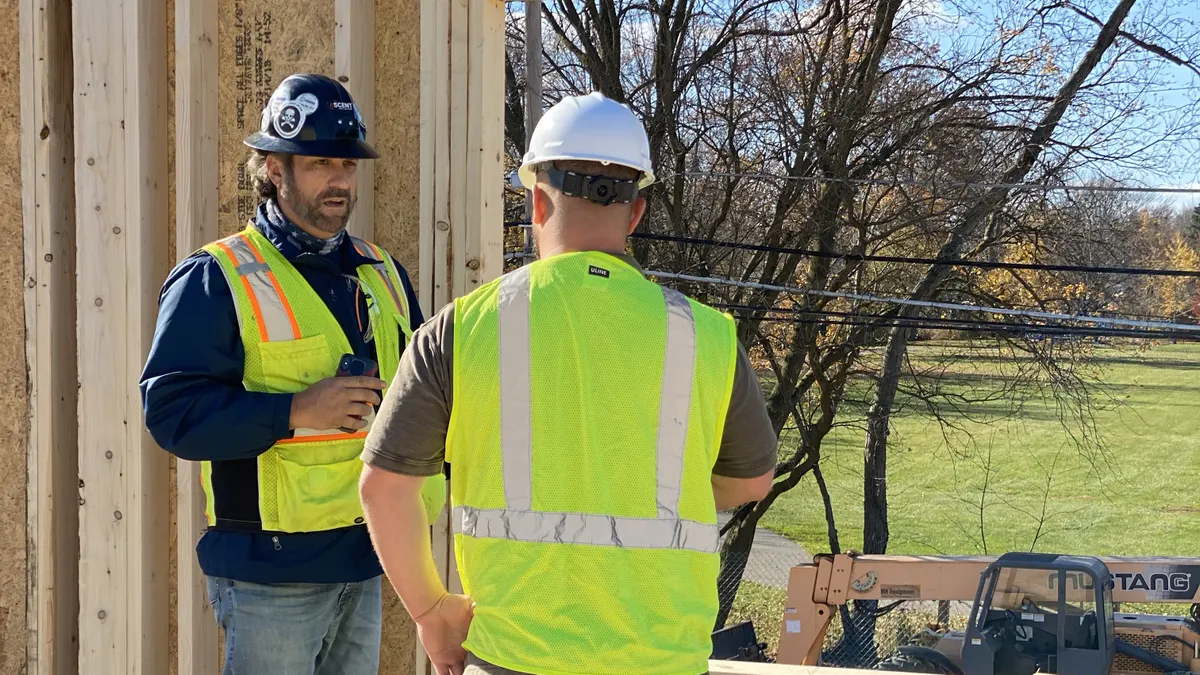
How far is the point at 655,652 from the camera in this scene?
1.77 m

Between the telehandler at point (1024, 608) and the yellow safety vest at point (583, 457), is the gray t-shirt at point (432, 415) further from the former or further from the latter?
the telehandler at point (1024, 608)

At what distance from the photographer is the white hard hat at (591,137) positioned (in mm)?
1874

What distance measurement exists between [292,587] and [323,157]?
1048 mm

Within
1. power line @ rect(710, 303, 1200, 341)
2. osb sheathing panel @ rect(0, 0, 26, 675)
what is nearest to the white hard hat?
osb sheathing panel @ rect(0, 0, 26, 675)

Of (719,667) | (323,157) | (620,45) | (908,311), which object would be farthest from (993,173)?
(323,157)

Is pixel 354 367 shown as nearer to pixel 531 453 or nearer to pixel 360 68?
pixel 531 453

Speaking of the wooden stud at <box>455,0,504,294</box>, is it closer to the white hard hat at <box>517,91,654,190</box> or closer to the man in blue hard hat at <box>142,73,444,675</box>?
the man in blue hard hat at <box>142,73,444,675</box>

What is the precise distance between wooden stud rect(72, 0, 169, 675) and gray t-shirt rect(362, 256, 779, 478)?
1.99 meters

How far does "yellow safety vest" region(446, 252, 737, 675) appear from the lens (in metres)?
1.76

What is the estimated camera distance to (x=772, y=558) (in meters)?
21.7

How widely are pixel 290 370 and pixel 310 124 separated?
0.61 metres

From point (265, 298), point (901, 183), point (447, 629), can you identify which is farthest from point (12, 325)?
point (901, 183)

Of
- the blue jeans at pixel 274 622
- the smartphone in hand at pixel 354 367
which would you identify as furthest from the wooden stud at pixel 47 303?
the smartphone in hand at pixel 354 367

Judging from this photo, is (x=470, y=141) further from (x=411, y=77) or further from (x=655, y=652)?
(x=655, y=652)
